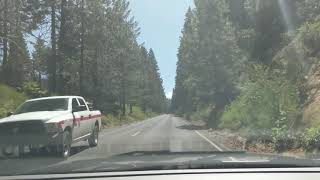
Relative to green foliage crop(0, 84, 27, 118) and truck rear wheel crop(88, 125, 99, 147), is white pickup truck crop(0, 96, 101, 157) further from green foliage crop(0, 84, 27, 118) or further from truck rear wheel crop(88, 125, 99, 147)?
green foliage crop(0, 84, 27, 118)

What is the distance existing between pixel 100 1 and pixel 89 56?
21.7 feet

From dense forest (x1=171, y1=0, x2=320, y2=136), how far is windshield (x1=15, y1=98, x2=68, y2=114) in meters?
7.61

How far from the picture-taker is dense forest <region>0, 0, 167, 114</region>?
48534 mm

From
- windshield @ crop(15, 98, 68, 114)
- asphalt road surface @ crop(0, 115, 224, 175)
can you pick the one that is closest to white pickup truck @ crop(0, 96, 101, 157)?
windshield @ crop(15, 98, 68, 114)

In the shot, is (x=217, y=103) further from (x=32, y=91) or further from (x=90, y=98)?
(x=32, y=91)

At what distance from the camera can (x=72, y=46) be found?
57.0 metres

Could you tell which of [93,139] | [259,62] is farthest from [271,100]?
[259,62]

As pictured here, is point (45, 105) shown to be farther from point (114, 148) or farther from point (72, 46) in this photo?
point (72, 46)

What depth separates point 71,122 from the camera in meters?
17.4

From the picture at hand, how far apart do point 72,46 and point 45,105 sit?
39634mm

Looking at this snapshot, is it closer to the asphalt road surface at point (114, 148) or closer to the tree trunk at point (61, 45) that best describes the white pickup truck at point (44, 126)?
the asphalt road surface at point (114, 148)

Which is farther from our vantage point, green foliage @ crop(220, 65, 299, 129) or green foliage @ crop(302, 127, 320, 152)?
green foliage @ crop(220, 65, 299, 129)

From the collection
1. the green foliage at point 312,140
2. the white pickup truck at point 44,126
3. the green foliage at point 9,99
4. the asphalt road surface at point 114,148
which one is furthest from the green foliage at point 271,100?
the green foliage at point 9,99

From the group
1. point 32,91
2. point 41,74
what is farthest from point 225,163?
point 41,74
